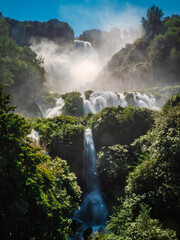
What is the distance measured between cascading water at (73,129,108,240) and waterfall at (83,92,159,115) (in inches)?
496

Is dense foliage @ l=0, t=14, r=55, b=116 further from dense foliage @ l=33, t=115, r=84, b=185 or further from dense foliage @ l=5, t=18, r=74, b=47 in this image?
dense foliage @ l=5, t=18, r=74, b=47

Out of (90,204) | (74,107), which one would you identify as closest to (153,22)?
(74,107)

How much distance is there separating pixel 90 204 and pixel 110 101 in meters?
20.1

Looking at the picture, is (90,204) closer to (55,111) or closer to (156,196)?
(156,196)

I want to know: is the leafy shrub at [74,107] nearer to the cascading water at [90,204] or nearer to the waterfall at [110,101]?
the waterfall at [110,101]

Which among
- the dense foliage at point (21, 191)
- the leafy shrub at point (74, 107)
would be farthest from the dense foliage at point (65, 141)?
the leafy shrub at point (74, 107)

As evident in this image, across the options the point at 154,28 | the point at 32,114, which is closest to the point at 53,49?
the point at 154,28

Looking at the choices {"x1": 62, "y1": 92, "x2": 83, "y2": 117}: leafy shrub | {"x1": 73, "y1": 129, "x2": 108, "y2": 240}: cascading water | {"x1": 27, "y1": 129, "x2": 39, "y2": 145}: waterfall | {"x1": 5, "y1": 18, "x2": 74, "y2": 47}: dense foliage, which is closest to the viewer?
{"x1": 73, "y1": 129, "x2": 108, "y2": 240}: cascading water

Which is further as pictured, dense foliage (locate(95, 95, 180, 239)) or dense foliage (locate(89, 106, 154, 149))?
dense foliage (locate(89, 106, 154, 149))

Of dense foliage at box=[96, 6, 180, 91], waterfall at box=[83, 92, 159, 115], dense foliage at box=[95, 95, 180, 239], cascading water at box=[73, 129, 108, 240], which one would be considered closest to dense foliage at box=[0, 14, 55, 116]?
waterfall at box=[83, 92, 159, 115]

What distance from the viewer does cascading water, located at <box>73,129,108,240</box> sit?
10.6 metres

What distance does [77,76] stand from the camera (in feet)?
258

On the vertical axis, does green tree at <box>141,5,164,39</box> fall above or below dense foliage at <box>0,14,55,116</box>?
above

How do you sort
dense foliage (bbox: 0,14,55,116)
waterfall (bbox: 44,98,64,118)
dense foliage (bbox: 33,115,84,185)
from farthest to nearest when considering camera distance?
dense foliage (bbox: 0,14,55,116) < waterfall (bbox: 44,98,64,118) < dense foliage (bbox: 33,115,84,185)
